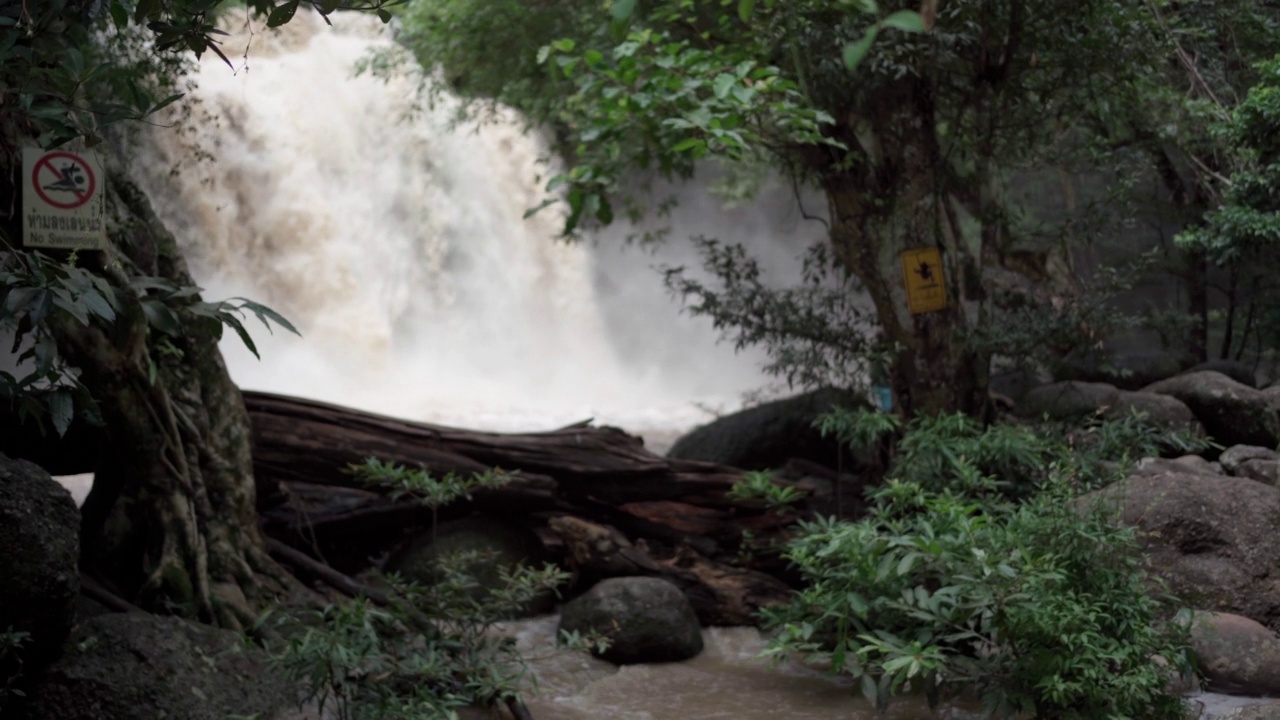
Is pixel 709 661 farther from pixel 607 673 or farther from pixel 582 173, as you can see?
pixel 582 173

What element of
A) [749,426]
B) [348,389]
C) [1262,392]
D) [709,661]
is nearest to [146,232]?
[709,661]

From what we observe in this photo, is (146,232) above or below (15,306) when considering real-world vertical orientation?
above

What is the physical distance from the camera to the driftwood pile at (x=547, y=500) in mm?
5590

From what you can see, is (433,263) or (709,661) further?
(433,263)

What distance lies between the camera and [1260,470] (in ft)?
19.3

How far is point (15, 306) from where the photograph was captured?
7.75ft

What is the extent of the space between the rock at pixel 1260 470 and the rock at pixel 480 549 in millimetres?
3854

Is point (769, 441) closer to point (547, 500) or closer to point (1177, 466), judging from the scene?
point (547, 500)

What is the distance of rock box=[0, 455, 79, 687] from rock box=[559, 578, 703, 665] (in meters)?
2.44

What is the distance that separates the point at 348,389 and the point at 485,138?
3.96m

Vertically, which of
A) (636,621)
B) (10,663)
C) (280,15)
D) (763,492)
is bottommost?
(636,621)

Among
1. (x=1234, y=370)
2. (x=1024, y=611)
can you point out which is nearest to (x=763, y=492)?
(x=1024, y=611)

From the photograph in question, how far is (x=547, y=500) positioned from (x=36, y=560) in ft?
10.5

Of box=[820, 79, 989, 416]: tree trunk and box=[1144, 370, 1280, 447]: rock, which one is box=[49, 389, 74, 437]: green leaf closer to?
box=[820, 79, 989, 416]: tree trunk
